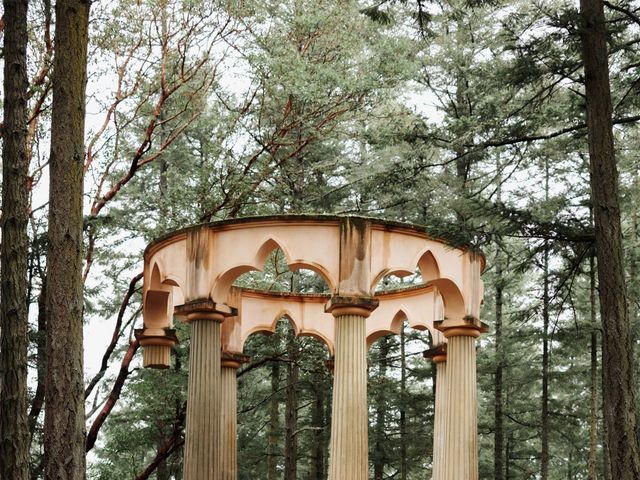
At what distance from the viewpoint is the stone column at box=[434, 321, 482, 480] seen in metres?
23.1

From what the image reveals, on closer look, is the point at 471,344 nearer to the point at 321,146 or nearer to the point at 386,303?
the point at 386,303

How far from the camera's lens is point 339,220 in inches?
850

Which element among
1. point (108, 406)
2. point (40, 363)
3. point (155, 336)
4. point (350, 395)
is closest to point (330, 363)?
point (155, 336)

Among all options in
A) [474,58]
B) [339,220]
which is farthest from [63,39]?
[474,58]

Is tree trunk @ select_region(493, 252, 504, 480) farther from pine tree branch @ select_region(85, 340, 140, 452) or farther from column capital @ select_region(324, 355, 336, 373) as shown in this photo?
pine tree branch @ select_region(85, 340, 140, 452)

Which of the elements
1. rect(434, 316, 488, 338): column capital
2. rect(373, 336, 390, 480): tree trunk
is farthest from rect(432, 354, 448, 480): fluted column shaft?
rect(373, 336, 390, 480): tree trunk

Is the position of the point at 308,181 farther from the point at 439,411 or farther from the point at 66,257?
the point at 66,257

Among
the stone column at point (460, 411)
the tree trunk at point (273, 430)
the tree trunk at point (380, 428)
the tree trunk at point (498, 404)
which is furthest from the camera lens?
the tree trunk at point (380, 428)

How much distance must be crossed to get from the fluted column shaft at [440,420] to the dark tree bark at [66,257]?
42.1 feet

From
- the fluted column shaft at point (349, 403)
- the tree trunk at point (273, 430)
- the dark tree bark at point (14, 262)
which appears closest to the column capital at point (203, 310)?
the fluted column shaft at point (349, 403)

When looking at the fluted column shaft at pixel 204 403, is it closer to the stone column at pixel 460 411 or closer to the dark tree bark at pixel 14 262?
the stone column at pixel 460 411

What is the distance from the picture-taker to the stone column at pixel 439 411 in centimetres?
2383

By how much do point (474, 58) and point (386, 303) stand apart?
13035 mm

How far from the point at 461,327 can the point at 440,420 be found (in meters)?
2.95
